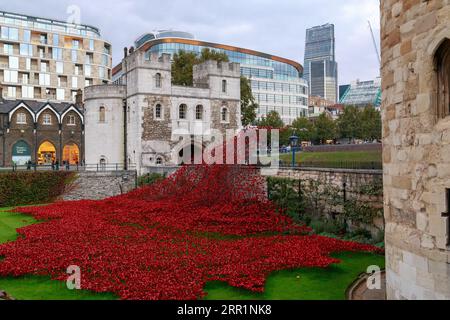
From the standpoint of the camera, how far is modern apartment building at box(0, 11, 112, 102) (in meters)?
69.8

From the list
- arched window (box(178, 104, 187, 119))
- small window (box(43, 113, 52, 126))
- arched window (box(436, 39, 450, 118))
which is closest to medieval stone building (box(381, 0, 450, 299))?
arched window (box(436, 39, 450, 118))

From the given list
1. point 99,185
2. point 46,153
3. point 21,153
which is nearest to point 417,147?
point 99,185

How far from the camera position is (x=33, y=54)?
7144 cm

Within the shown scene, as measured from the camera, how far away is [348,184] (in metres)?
18.1

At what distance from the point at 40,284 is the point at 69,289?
1079 millimetres

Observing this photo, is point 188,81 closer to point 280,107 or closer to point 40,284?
point 40,284

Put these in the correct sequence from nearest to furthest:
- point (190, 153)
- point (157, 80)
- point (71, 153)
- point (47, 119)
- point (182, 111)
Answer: point (157, 80) < point (182, 111) < point (190, 153) < point (47, 119) < point (71, 153)

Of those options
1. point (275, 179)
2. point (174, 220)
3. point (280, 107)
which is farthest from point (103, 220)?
point (280, 107)

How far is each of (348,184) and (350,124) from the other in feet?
138

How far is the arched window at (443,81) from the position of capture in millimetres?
7094

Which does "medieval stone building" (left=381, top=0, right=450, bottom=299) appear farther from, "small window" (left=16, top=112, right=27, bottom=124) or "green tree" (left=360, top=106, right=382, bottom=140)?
"green tree" (left=360, top=106, right=382, bottom=140)

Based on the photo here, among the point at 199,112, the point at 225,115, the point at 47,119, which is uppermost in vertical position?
the point at 47,119

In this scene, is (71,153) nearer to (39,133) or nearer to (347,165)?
(39,133)
